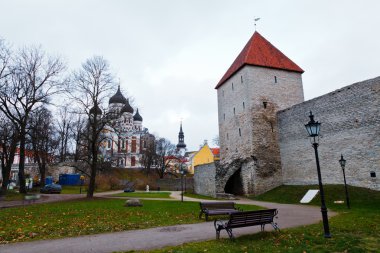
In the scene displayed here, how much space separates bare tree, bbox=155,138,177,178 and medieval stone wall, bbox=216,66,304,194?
92.7 feet

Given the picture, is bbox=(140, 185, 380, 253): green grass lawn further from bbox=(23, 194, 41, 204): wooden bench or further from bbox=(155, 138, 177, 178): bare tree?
bbox=(155, 138, 177, 178): bare tree

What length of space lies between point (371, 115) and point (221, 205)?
12.0m

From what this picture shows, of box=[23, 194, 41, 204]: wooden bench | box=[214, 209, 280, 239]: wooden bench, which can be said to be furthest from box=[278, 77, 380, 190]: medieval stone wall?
box=[23, 194, 41, 204]: wooden bench

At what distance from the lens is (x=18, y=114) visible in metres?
23.0

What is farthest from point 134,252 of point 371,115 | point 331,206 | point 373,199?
point 371,115

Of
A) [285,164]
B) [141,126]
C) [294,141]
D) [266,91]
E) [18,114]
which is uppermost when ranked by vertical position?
[141,126]

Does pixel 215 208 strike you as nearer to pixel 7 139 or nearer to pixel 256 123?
pixel 256 123

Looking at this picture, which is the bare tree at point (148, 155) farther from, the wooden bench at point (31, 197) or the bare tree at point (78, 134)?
the wooden bench at point (31, 197)

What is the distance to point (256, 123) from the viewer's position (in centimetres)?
2438

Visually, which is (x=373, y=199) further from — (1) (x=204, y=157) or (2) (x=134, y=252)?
(1) (x=204, y=157)

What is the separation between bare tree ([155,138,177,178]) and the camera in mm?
54625

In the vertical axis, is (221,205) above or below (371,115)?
below

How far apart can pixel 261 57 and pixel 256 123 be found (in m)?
6.96

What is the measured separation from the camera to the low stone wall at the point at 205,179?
81.2 ft
